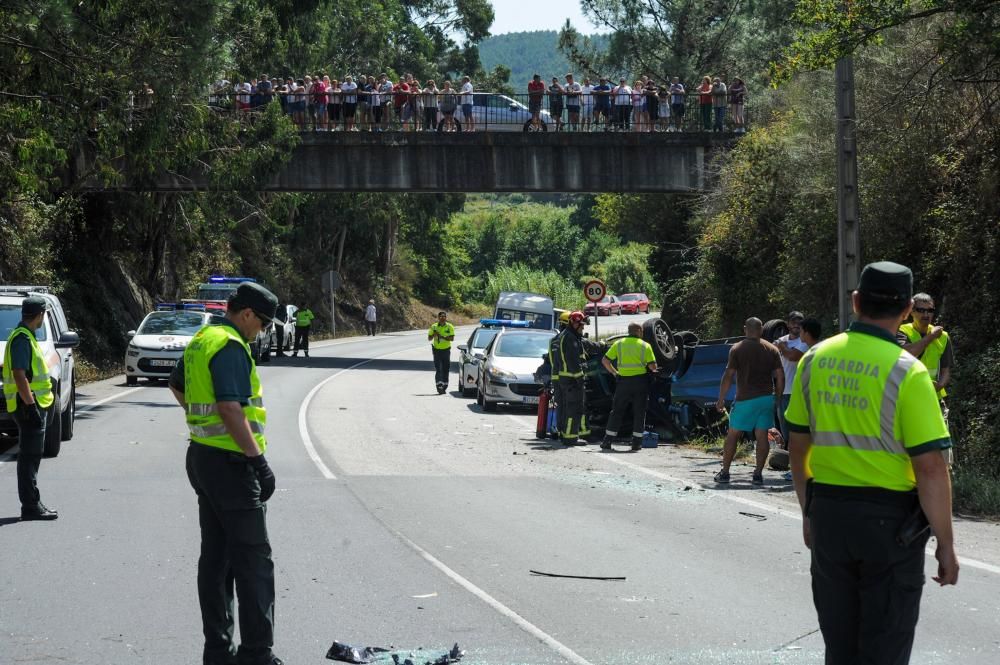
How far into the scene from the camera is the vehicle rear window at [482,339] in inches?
1086

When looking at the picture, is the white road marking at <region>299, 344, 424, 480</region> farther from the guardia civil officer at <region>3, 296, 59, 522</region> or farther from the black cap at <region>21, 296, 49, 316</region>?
the black cap at <region>21, 296, 49, 316</region>

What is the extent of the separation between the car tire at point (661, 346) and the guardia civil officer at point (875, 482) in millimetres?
13096

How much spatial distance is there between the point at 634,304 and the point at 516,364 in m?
51.9

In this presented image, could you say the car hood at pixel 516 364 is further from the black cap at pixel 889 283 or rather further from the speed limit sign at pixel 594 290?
the black cap at pixel 889 283

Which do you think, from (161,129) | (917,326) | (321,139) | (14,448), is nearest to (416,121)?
(321,139)

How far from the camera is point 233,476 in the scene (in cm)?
590

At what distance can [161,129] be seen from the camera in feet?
74.1

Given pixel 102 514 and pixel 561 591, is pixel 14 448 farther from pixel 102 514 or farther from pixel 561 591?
pixel 561 591

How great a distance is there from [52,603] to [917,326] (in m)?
7.96

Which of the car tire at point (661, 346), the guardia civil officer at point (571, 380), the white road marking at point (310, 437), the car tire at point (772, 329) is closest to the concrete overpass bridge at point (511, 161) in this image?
the white road marking at point (310, 437)

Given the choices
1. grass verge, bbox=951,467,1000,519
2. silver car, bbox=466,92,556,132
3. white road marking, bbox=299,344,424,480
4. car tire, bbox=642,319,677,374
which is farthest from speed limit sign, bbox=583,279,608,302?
grass verge, bbox=951,467,1000,519

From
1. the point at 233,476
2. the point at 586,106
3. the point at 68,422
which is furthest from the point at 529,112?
the point at 233,476

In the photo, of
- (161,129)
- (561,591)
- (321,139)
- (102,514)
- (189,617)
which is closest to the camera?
(189,617)

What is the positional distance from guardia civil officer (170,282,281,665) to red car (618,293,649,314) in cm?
6858
